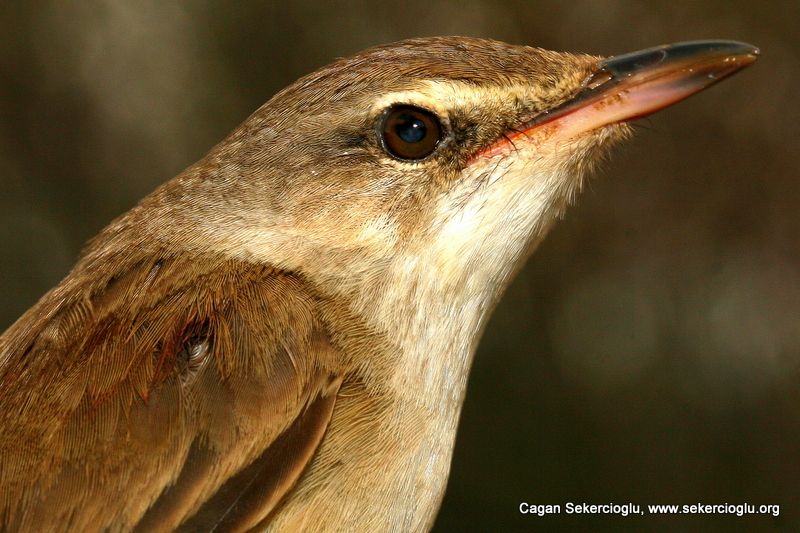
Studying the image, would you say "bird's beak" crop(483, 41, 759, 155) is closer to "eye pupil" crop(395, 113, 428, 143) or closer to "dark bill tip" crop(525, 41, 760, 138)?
"dark bill tip" crop(525, 41, 760, 138)

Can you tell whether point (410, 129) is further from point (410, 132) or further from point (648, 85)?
point (648, 85)

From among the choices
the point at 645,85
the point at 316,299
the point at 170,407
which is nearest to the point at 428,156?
the point at 316,299

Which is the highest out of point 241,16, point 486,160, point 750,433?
point 241,16

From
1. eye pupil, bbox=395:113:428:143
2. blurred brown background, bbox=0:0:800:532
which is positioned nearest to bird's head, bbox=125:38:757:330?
eye pupil, bbox=395:113:428:143

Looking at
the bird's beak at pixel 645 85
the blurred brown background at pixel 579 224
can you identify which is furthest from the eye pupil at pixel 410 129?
the blurred brown background at pixel 579 224

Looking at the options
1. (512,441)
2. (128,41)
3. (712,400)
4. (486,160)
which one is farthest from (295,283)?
(128,41)

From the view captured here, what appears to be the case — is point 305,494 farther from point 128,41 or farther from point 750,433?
point 128,41

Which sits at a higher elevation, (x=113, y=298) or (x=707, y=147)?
(x=707, y=147)
